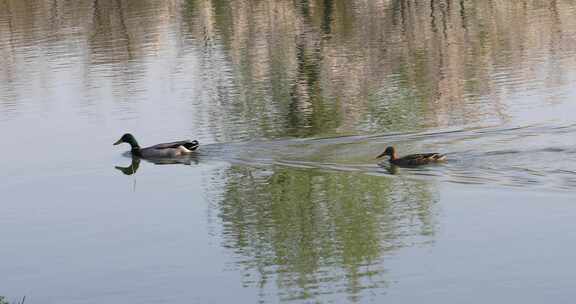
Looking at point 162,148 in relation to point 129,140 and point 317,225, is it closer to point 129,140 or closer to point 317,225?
point 129,140

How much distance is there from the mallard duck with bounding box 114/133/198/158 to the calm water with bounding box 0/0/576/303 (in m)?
0.31

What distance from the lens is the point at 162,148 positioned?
1077 inches

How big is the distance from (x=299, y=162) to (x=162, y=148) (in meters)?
3.34

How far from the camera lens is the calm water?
1789 centimetres

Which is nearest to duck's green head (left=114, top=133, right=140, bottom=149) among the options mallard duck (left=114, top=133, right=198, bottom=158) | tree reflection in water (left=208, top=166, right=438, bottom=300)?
mallard duck (left=114, top=133, right=198, bottom=158)

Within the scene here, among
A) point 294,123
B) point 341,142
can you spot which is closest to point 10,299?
point 341,142

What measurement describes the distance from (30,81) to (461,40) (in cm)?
1371

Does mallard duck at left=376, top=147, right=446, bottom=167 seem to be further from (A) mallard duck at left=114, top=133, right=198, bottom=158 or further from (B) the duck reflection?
(A) mallard duck at left=114, top=133, right=198, bottom=158

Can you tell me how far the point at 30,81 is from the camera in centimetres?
3766

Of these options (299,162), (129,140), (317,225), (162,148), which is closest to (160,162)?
(162,148)

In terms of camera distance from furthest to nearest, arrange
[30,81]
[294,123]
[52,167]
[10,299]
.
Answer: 1. [30,81]
2. [294,123]
3. [52,167]
4. [10,299]

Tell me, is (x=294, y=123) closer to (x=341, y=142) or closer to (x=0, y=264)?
(x=341, y=142)

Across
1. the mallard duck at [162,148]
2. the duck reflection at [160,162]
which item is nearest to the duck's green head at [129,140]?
the mallard duck at [162,148]

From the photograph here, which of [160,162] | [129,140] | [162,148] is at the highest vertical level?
[129,140]
